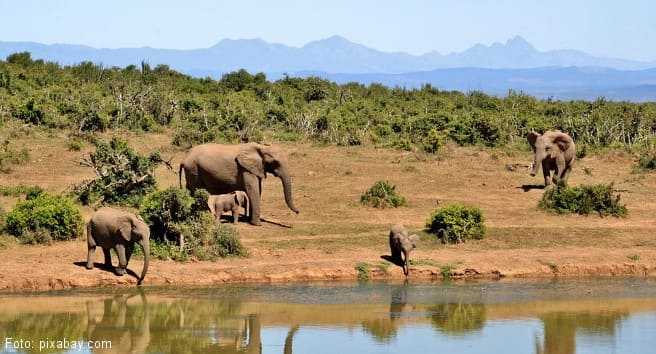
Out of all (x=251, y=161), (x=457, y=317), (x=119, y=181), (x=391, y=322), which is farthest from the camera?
(x=119, y=181)

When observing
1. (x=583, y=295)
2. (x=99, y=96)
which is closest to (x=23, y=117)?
(x=99, y=96)

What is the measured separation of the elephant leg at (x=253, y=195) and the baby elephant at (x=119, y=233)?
5313 millimetres

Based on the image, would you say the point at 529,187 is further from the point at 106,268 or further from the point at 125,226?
the point at 125,226

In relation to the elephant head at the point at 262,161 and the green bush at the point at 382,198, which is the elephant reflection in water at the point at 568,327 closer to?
the elephant head at the point at 262,161

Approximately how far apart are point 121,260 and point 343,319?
188 inches

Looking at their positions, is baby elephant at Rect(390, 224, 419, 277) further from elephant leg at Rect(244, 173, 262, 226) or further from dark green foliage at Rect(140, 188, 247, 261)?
elephant leg at Rect(244, 173, 262, 226)

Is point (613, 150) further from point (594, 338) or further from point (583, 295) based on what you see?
point (594, 338)

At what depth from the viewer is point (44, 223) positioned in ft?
83.4

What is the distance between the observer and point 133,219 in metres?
21.9

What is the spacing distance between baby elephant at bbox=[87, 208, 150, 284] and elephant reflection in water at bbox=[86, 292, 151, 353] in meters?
1.12

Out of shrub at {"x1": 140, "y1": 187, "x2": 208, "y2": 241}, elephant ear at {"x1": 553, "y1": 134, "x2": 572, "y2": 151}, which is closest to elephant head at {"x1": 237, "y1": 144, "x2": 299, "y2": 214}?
shrub at {"x1": 140, "y1": 187, "x2": 208, "y2": 241}

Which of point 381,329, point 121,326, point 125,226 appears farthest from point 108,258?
point 381,329

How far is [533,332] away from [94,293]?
779 cm

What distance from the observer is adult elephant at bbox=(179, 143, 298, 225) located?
27.7 meters
